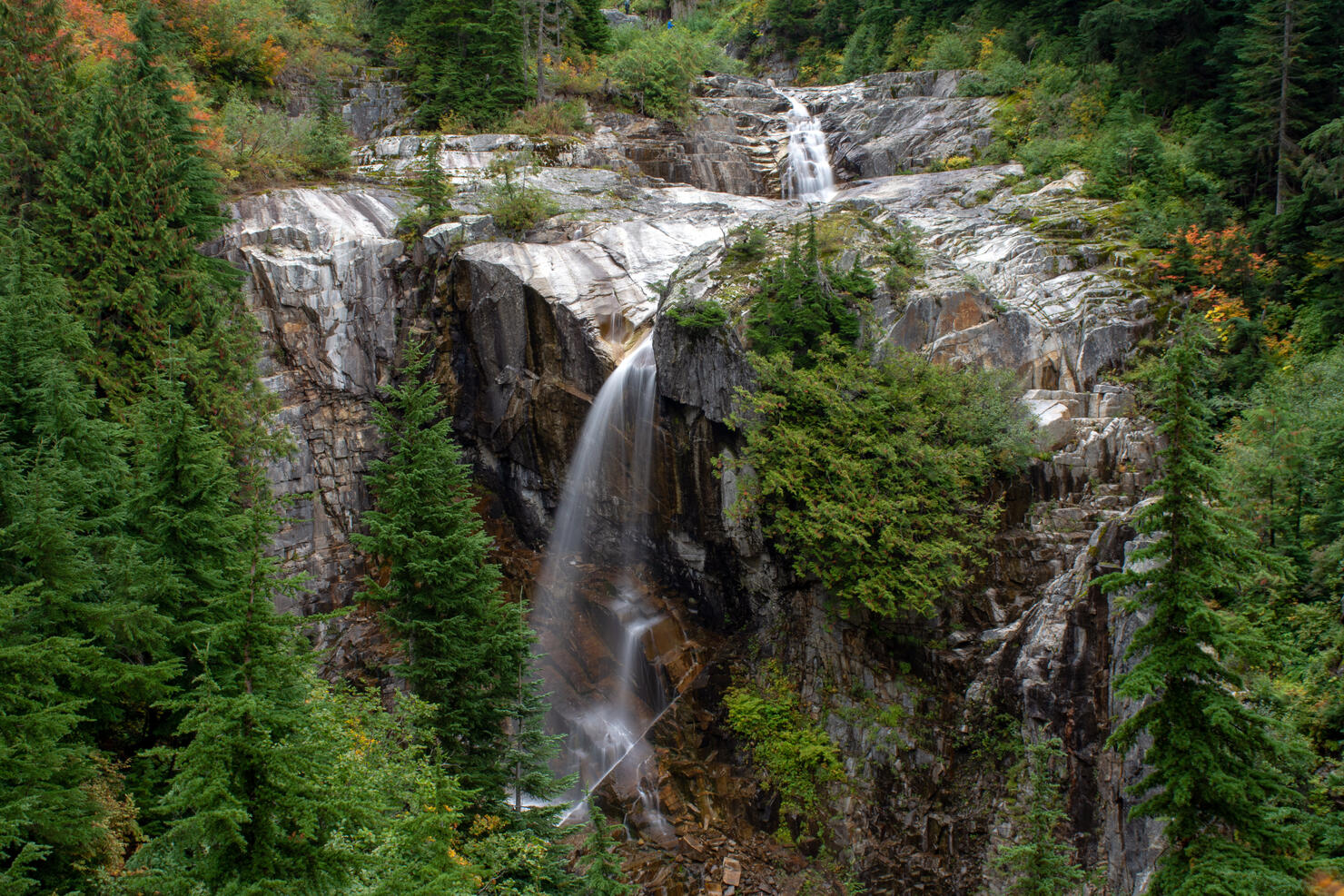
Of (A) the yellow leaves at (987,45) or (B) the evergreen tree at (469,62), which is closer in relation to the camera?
(A) the yellow leaves at (987,45)

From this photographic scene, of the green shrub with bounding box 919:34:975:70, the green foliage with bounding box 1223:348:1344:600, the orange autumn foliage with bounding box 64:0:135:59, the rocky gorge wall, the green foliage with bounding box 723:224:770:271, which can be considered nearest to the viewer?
the green foliage with bounding box 1223:348:1344:600

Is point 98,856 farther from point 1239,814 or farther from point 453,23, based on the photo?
point 453,23

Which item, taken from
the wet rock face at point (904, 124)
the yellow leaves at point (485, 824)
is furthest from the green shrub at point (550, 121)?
the yellow leaves at point (485, 824)

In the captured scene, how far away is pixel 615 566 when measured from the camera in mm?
20219

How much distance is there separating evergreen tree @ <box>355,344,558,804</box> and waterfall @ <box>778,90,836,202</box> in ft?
60.0

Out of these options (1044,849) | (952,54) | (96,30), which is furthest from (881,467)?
(96,30)

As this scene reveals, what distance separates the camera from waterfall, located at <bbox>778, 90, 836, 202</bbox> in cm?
2630

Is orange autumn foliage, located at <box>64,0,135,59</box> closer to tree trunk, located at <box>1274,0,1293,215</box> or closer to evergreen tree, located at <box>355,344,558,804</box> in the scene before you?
evergreen tree, located at <box>355,344,558,804</box>

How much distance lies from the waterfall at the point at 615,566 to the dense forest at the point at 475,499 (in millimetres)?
2635

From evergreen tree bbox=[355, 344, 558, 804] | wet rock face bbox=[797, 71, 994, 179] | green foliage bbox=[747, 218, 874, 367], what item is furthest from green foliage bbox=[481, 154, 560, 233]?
wet rock face bbox=[797, 71, 994, 179]

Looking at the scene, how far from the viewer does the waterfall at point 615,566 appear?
1812 centimetres

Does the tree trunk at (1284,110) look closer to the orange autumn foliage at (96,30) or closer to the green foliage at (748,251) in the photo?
the green foliage at (748,251)

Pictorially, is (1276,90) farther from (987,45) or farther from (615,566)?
(615,566)

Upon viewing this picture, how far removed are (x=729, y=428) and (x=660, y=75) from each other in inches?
784
